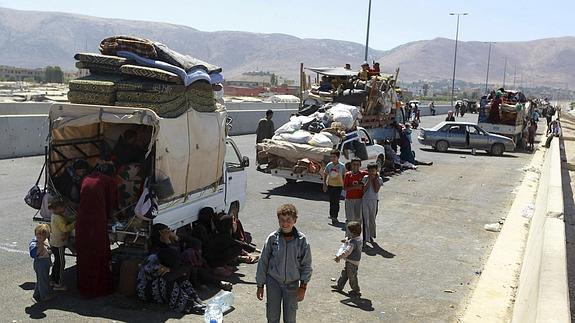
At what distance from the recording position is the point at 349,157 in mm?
16406

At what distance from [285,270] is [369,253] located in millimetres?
4806

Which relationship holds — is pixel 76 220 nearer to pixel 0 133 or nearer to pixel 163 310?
pixel 163 310

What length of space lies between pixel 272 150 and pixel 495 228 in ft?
18.7

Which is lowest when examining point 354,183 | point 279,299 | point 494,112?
point 279,299

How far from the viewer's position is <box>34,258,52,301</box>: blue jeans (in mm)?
7254

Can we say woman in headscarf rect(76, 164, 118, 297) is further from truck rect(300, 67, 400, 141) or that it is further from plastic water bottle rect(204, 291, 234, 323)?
truck rect(300, 67, 400, 141)

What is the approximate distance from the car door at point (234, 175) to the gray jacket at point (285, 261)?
4.22m

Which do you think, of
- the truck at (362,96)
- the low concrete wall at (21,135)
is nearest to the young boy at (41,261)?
the low concrete wall at (21,135)

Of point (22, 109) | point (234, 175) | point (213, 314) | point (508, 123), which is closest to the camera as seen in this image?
point (213, 314)

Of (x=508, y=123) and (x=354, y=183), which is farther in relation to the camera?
(x=508, y=123)

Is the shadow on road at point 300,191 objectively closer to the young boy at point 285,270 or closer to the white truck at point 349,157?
the white truck at point 349,157

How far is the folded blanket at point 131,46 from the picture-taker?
844cm

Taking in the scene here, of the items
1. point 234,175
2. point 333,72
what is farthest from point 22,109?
point 234,175

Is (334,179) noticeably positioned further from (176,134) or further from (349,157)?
(176,134)
